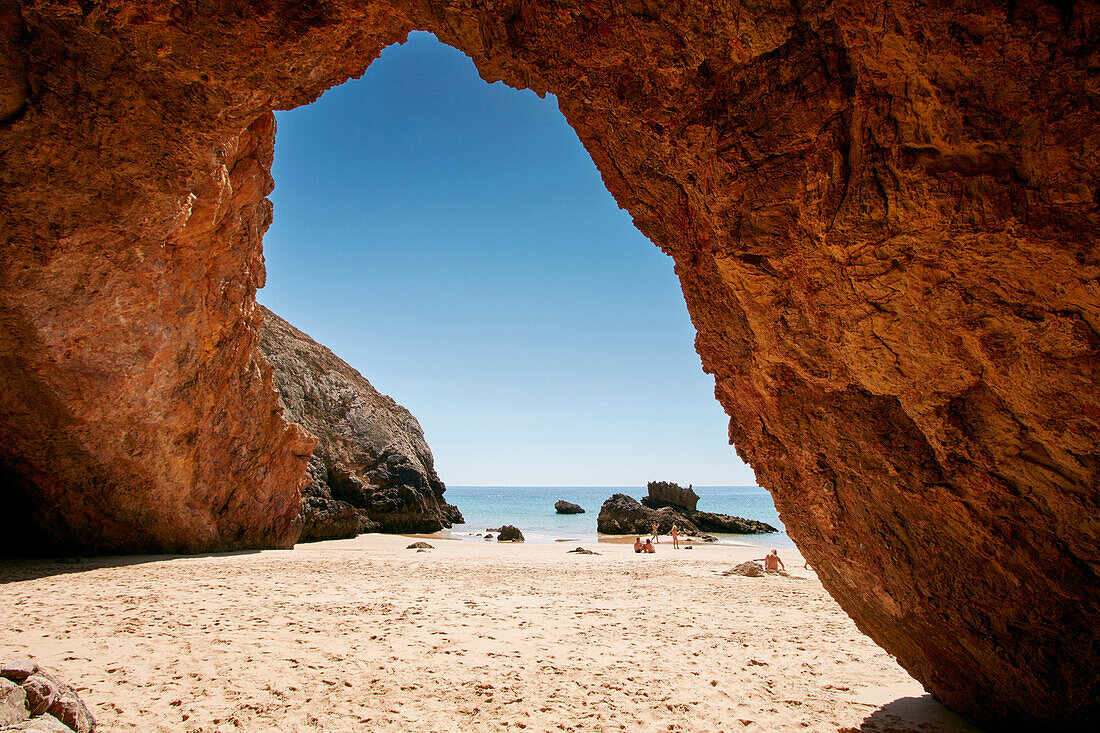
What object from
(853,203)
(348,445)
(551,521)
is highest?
(853,203)

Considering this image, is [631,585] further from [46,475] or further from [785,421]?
[46,475]

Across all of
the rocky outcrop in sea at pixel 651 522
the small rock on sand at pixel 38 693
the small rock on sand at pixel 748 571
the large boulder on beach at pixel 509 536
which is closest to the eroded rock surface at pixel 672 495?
the rocky outcrop in sea at pixel 651 522

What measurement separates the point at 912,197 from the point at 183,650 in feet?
24.8

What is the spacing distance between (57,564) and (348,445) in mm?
18125

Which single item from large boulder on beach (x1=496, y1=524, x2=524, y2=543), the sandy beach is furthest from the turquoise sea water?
the sandy beach

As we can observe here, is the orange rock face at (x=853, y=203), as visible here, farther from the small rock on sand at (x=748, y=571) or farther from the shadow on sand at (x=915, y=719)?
the small rock on sand at (x=748, y=571)

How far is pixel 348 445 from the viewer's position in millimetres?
29281

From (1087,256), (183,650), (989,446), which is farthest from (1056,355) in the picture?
(183,650)

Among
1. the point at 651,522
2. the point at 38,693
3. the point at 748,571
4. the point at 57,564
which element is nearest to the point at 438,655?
the point at 38,693

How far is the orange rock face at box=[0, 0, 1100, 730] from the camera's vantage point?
256 centimetres

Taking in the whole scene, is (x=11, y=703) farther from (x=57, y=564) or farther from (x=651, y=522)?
(x=651, y=522)

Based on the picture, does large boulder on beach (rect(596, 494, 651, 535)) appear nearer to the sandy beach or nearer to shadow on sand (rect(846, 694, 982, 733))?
the sandy beach

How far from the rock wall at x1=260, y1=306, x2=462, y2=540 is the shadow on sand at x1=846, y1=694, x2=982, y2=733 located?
22.7 meters

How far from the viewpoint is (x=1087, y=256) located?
2.49 metres
